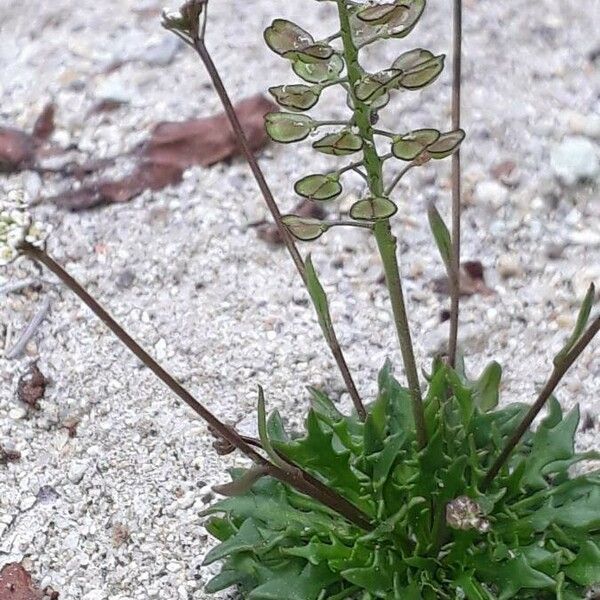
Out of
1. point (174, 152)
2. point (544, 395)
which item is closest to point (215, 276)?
point (174, 152)

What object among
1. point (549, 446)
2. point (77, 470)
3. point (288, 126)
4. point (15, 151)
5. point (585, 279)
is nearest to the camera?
point (288, 126)

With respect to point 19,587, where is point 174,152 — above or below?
above

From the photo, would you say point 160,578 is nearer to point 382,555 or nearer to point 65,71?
point 382,555

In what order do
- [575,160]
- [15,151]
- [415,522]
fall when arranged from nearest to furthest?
[415,522], [575,160], [15,151]

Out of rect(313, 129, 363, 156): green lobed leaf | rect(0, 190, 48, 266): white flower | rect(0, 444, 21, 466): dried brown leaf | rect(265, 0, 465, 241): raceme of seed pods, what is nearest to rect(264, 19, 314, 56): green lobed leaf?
rect(265, 0, 465, 241): raceme of seed pods

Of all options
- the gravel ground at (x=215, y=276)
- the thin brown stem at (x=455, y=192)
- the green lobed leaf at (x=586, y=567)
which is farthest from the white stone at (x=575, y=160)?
the green lobed leaf at (x=586, y=567)

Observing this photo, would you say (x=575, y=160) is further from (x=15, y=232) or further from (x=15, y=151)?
(x=15, y=232)
